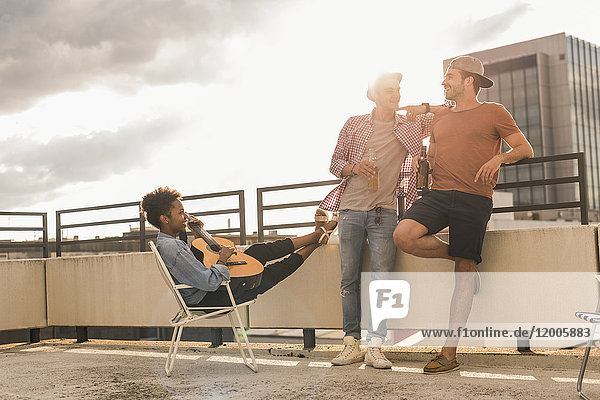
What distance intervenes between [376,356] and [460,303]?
81cm

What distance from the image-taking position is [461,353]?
549 centimetres

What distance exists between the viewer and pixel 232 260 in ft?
17.6

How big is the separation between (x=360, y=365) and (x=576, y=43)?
296ft

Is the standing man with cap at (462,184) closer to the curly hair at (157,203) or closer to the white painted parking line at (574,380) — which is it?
the white painted parking line at (574,380)

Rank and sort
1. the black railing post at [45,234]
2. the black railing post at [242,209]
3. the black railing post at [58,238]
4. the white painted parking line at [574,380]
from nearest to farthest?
the white painted parking line at [574,380], the black railing post at [242,209], the black railing post at [58,238], the black railing post at [45,234]

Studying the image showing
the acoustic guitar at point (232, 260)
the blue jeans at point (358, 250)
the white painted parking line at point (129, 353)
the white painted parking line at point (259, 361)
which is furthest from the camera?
the white painted parking line at point (129, 353)

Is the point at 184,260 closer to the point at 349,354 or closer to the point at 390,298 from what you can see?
the point at 349,354

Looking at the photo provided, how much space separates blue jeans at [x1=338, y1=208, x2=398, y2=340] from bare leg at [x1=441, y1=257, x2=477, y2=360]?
2.33 feet

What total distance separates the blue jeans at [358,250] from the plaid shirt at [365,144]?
0.21 metres

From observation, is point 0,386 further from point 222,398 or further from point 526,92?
point 526,92

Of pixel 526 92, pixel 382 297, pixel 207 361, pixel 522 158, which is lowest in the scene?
pixel 207 361

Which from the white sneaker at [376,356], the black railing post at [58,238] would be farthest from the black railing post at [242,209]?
the black railing post at [58,238]

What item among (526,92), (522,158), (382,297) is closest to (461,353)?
(382,297)

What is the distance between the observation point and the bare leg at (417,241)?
16.4 feet
